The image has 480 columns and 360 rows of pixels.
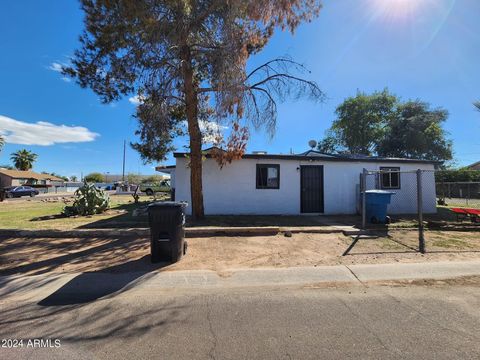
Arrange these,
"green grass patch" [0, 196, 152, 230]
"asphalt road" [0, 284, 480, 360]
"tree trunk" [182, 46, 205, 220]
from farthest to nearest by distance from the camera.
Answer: "tree trunk" [182, 46, 205, 220] → "green grass patch" [0, 196, 152, 230] → "asphalt road" [0, 284, 480, 360]

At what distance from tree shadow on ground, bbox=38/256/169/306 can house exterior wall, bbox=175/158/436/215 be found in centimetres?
654

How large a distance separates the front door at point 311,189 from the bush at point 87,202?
914 cm

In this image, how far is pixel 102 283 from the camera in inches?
195

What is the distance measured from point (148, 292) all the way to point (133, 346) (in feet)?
5.28

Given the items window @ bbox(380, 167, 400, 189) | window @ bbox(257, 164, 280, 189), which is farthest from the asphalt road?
window @ bbox(380, 167, 400, 189)

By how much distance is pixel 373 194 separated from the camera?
33.4 feet

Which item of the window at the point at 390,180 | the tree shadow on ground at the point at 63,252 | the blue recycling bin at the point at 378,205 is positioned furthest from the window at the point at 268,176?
the tree shadow on ground at the point at 63,252

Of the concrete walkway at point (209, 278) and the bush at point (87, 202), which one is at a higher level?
the bush at point (87, 202)

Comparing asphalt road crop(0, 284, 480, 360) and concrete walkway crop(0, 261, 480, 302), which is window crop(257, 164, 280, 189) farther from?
asphalt road crop(0, 284, 480, 360)

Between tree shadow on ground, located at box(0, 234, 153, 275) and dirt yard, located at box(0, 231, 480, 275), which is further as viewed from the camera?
dirt yard, located at box(0, 231, 480, 275)

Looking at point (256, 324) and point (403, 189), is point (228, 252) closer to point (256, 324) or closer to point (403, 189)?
point (256, 324)

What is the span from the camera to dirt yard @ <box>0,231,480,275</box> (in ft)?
19.3

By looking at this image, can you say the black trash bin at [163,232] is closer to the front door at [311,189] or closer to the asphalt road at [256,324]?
the asphalt road at [256,324]

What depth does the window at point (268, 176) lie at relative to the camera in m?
12.9
